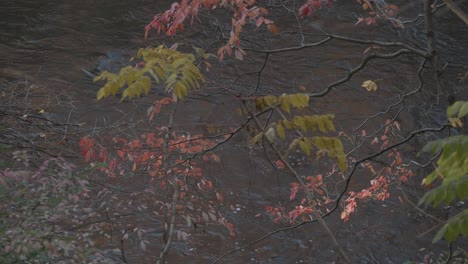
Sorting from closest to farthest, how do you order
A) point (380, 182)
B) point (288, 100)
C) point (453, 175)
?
point (453, 175)
point (288, 100)
point (380, 182)

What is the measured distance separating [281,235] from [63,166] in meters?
3.17

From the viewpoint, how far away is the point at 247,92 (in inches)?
383

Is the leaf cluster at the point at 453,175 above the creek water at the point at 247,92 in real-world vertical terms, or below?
above

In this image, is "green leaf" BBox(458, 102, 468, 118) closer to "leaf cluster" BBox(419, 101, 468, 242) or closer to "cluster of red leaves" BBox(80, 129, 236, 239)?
"leaf cluster" BBox(419, 101, 468, 242)

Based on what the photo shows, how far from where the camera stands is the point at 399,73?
10.7m

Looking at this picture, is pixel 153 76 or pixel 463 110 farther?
pixel 153 76

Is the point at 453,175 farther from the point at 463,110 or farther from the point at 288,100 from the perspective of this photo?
the point at 288,100

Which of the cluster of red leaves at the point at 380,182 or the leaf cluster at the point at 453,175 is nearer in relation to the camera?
the leaf cluster at the point at 453,175

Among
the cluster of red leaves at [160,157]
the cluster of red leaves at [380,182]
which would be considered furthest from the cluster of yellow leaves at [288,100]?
the cluster of red leaves at [380,182]

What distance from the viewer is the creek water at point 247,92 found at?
699 centimetres

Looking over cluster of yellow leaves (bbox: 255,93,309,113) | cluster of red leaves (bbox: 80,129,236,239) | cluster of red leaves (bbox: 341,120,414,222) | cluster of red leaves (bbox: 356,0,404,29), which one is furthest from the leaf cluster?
cluster of red leaves (bbox: 341,120,414,222)

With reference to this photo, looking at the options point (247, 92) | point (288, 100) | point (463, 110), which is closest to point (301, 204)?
point (247, 92)

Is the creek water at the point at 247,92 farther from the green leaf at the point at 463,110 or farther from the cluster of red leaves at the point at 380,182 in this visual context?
the green leaf at the point at 463,110

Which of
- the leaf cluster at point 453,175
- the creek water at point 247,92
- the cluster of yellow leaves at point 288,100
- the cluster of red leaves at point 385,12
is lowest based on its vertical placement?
the creek water at point 247,92
